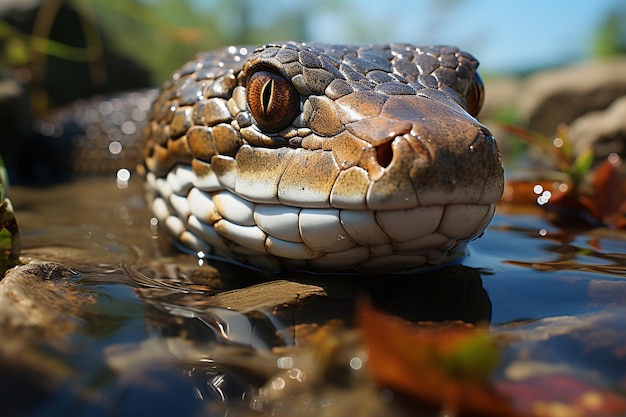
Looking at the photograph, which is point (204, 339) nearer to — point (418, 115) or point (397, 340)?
point (397, 340)

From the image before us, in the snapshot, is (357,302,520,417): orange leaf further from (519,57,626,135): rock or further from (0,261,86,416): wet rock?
(519,57,626,135): rock

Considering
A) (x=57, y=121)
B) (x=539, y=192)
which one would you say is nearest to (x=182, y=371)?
(x=539, y=192)

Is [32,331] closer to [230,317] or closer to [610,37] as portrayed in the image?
[230,317]

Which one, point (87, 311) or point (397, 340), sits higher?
point (397, 340)

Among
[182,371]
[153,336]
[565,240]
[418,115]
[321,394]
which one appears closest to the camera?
[321,394]

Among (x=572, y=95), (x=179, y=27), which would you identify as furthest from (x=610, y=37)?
(x=179, y=27)

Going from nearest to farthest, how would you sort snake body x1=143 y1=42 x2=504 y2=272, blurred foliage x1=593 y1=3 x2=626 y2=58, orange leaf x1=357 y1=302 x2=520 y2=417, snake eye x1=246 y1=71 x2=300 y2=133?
1. orange leaf x1=357 y1=302 x2=520 y2=417
2. snake body x1=143 y1=42 x2=504 y2=272
3. snake eye x1=246 y1=71 x2=300 y2=133
4. blurred foliage x1=593 y1=3 x2=626 y2=58

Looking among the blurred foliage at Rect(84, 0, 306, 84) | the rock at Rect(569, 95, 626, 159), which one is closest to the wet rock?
the blurred foliage at Rect(84, 0, 306, 84)
